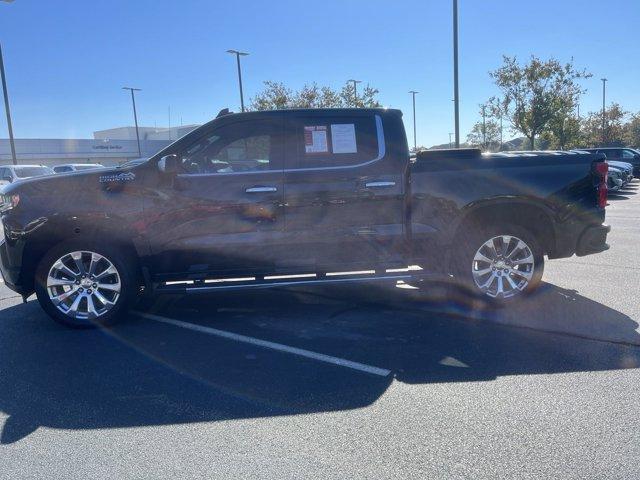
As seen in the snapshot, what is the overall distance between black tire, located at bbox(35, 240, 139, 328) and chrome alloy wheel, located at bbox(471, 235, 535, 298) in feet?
11.3

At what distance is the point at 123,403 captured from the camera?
13.1 ft

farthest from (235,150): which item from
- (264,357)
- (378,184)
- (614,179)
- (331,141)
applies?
(614,179)

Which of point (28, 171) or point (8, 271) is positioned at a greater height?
point (28, 171)

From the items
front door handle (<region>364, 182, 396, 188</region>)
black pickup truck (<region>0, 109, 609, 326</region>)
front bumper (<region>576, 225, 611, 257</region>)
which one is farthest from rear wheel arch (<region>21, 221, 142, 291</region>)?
front bumper (<region>576, 225, 611, 257</region>)

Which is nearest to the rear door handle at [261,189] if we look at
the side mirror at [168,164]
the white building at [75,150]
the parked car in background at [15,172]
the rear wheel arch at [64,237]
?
the side mirror at [168,164]

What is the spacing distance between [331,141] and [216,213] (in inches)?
53.3

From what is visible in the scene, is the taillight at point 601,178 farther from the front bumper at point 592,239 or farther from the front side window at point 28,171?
the front side window at point 28,171

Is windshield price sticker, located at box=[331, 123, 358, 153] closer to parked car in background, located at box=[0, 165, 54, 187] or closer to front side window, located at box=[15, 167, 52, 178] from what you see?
parked car in background, located at box=[0, 165, 54, 187]

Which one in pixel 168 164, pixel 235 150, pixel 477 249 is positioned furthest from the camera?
pixel 477 249

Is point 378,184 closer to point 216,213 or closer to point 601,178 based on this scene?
point 216,213

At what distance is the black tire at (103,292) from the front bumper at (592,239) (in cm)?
455

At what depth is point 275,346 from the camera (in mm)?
5043

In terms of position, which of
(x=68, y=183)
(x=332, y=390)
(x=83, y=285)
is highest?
(x=68, y=183)

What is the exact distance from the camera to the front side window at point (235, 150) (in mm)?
5695
